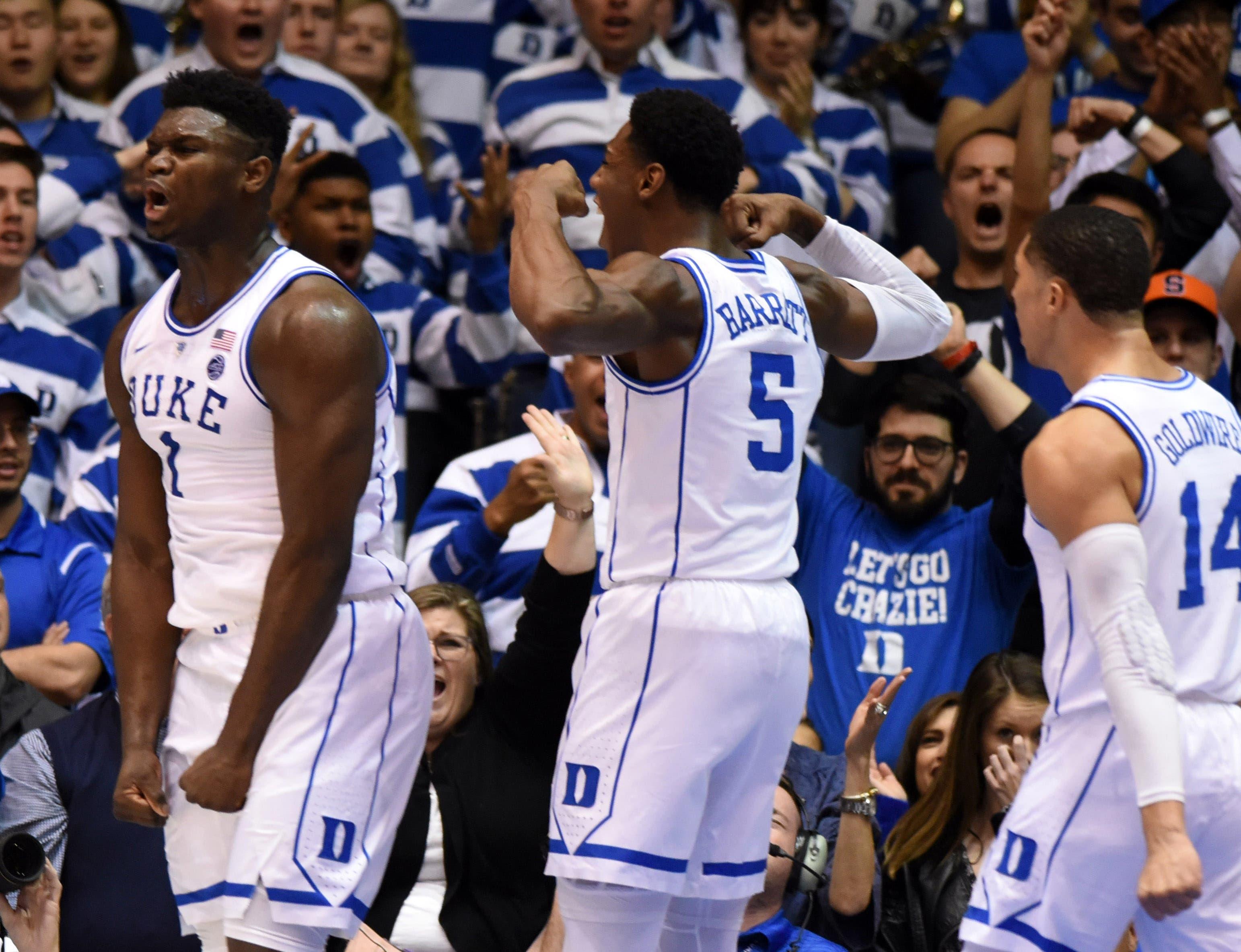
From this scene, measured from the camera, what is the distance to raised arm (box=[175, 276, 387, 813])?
3.03 m

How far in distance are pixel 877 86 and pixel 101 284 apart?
397 cm

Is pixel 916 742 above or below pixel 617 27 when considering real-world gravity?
below

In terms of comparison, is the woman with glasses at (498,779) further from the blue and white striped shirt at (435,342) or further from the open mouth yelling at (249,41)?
the open mouth yelling at (249,41)

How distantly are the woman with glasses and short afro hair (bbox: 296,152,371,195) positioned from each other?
2.24 m

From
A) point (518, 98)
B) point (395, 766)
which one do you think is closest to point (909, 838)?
point (395, 766)

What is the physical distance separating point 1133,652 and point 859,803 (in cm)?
133

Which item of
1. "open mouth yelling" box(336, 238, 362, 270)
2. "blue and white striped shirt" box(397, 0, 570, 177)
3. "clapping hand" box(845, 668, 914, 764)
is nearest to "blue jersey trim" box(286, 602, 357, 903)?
"clapping hand" box(845, 668, 914, 764)

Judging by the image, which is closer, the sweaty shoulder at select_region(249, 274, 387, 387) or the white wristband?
the sweaty shoulder at select_region(249, 274, 387, 387)

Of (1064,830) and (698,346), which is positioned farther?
(698,346)

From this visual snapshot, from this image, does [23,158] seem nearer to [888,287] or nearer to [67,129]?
[67,129]

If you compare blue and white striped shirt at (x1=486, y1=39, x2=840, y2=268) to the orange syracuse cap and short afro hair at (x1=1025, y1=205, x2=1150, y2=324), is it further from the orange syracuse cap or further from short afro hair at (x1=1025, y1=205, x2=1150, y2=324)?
short afro hair at (x1=1025, y1=205, x2=1150, y2=324)

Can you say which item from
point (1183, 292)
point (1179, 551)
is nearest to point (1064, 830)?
point (1179, 551)

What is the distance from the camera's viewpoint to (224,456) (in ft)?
10.4

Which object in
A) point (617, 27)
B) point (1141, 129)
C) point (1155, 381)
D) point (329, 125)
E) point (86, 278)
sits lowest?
point (86, 278)
